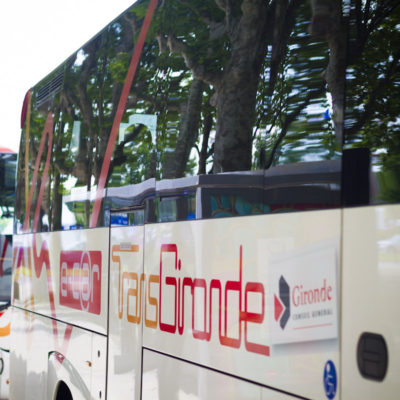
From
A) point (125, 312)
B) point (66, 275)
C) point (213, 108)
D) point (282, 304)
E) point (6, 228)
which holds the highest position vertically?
point (213, 108)

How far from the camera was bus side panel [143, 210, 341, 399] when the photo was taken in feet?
8.65

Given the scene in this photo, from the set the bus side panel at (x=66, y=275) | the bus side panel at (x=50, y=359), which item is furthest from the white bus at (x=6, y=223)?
the bus side panel at (x=66, y=275)

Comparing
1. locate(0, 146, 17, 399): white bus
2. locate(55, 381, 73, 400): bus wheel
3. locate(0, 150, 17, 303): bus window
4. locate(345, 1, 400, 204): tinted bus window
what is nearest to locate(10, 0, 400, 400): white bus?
locate(345, 1, 400, 204): tinted bus window

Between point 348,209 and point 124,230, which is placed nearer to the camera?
point 348,209

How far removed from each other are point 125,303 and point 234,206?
1552 millimetres

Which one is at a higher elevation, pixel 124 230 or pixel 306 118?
pixel 306 118


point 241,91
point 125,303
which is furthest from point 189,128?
point 125,303

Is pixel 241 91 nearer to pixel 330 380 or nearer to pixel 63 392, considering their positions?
pixel 330 380

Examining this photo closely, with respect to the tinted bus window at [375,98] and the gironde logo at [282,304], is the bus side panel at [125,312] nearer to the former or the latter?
the gironde logo at [282,304]

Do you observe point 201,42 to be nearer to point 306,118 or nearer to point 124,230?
point 306,118

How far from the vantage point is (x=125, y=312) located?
4.52 metres

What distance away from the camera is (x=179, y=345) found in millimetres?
3746

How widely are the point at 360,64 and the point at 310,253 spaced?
725 millimetres

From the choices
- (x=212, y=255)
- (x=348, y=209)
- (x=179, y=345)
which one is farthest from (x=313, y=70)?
(x=179, y=345)
